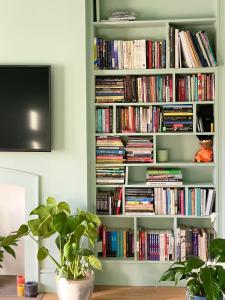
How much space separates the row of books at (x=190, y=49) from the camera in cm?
372

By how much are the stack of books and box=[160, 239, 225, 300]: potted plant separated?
1.67 metres

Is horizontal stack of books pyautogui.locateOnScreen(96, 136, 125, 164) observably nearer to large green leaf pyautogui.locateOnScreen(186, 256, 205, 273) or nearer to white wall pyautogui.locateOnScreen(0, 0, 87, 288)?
white wall pyautogui.locateOnScreen(0, 0, 87, 288)

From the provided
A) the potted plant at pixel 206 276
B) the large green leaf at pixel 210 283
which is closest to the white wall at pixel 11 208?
the potted plant at pixel 206 276

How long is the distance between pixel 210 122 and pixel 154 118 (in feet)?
1.54

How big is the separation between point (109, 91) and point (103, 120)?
25cm

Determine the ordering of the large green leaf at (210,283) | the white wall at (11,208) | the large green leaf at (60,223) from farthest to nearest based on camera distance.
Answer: the white wall at (11,208), the large green leaf at (60,223), the large green leaf at (210,283)

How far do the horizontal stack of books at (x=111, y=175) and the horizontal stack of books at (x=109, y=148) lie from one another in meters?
0.04

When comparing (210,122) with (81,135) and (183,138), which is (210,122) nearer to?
(183,138)

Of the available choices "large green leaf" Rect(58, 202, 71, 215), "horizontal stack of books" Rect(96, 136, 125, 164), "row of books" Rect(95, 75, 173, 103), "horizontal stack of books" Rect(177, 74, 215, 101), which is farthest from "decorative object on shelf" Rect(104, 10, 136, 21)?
"large green leaf" Rect(58, 202, 71, 215)

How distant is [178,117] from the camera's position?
3.80 metres

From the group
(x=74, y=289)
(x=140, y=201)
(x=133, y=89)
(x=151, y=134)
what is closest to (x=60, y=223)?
(x=74, y=289)

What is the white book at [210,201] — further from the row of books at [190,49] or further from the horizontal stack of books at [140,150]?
the row of books at [190,49]

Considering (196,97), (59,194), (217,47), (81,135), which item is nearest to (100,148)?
(81,135)

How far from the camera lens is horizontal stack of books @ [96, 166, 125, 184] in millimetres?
3869
